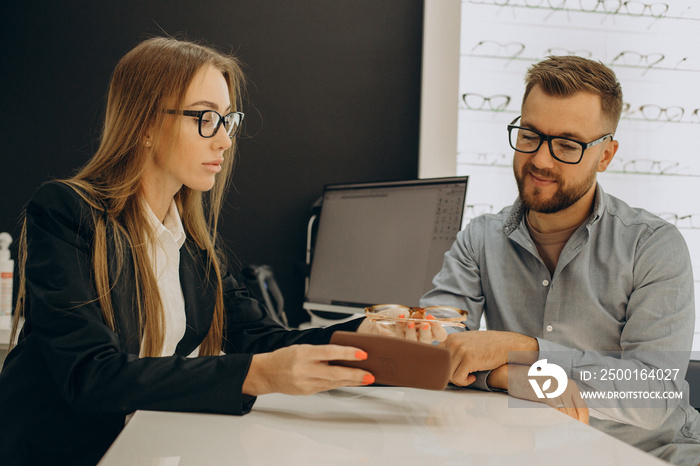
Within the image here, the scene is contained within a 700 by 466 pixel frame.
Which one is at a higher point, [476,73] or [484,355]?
[476,73]

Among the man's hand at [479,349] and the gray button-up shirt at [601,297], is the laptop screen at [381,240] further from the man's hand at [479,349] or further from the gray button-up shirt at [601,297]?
the man's hand at [479,349]

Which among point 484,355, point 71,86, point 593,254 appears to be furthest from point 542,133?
point 71,86

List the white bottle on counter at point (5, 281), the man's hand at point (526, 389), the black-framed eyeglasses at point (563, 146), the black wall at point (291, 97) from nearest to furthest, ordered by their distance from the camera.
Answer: the man's hand at point (526, 389) < the black-framed eyeglasses at point (563, 146) < the white bottle on counter at point (5, 281) < the black wall at point (291, 97)

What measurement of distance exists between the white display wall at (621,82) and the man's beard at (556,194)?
0.94 metres

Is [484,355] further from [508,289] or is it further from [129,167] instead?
[129,167]

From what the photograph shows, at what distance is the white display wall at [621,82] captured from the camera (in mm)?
2496

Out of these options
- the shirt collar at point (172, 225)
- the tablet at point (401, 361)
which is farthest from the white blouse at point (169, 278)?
the tablet at point (401, 361)

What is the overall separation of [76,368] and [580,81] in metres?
1.34

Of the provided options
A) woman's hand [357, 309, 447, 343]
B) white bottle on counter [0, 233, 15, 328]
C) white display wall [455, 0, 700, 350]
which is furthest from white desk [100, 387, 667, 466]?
white display wall [455, 0, 700, 350]

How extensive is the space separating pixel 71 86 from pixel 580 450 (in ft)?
7.95

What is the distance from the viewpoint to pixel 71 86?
245cm

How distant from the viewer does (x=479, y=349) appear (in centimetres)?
120

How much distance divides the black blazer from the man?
21.8 inches

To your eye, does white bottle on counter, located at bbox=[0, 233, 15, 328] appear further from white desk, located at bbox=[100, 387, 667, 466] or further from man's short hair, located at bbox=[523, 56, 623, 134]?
man's short hair, located at bbox=[523, 56, 623, 134]
